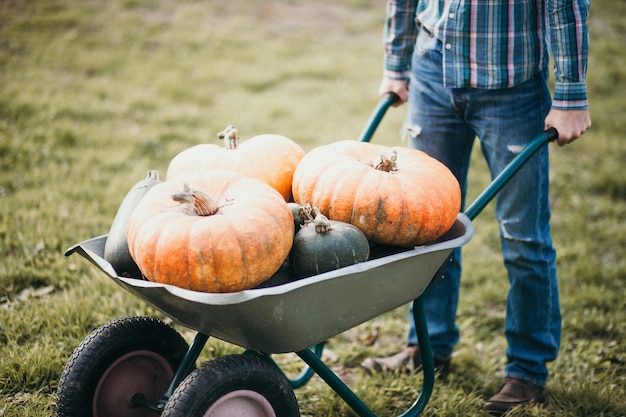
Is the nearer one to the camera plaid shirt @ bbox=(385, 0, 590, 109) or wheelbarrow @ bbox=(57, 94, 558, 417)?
wheelbarrow @ bbox=(57, 94, 558, 417)

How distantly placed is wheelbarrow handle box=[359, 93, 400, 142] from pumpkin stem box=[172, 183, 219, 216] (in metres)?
1.03

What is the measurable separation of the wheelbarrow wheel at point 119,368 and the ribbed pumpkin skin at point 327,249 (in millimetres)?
663

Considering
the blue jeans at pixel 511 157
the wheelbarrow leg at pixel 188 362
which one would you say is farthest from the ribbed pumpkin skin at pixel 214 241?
the blue jeans at pixel 511 157

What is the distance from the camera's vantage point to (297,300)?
183 cm

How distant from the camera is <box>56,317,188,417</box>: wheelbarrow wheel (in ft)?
6.86

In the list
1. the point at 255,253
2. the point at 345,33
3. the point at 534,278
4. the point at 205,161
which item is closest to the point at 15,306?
the point at 205,161

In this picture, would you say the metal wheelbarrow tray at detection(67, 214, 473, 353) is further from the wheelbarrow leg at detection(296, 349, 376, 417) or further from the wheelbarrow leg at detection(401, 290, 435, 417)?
the wheelbarrow leg at detection(401, 290, 435, 417)

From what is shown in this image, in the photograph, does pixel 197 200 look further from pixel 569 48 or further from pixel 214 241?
pixel 569 48

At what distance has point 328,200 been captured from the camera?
212 cm

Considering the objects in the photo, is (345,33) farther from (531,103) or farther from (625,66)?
(531,103)

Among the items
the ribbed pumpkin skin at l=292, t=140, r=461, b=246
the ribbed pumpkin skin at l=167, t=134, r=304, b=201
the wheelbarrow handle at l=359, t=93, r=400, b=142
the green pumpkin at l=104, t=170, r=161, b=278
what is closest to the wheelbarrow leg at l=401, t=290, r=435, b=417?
the ribbed pumpkin skin at l=292, t=140, r=461, b=246

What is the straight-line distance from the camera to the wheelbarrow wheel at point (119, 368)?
2.09 meters

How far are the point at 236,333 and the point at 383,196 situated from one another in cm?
67

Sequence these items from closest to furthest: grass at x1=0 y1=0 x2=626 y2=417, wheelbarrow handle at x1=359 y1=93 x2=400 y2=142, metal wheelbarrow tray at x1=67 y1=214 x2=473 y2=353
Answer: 1. metal wheelbarrow tray at x1=67 y1=214 x2=473 y2=353
2. wheelbarrow handle at x1=359 y1=93 x2=400 y2=142
3. grass at x1=0 y1=0 x2=626 y2=417
